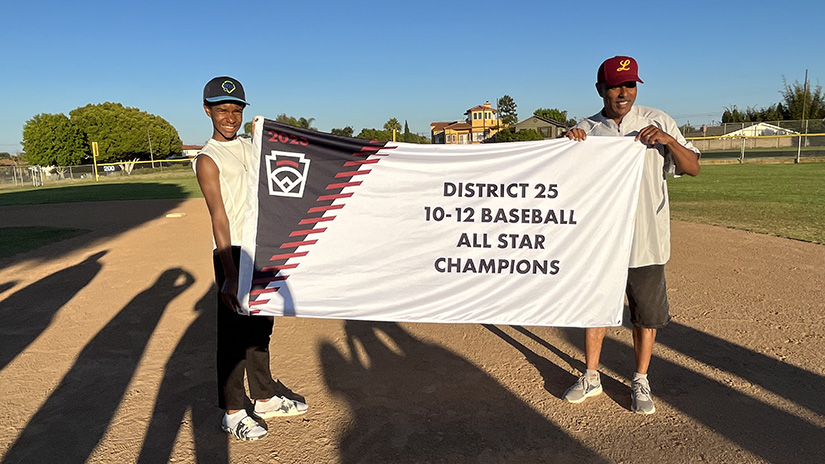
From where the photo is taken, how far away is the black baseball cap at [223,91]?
282cm

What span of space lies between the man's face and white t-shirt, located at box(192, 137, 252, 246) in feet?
7.28

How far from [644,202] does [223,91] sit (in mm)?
2596

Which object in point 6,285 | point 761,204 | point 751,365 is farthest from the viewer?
point 761,204

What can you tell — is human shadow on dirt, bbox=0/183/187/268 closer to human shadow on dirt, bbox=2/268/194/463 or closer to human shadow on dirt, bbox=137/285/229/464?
human shadow on dirt, bbox=2/268/194/463

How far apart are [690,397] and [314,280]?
250cm

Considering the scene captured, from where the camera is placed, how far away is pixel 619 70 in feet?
9.83

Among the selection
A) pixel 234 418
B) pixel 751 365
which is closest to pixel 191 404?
pixel 234 418

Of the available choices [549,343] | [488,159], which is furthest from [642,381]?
[488,159]

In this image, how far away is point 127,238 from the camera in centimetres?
1010

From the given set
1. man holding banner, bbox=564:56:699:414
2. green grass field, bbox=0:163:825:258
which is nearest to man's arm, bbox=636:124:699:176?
man holding banner, bbox=564:56:699:414

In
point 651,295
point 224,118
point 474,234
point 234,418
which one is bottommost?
point 234,418

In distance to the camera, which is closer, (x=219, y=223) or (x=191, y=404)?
(x=219, y=223)

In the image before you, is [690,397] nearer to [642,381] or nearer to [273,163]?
[642,381]

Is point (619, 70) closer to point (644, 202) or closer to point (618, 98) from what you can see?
point (618, 98)
